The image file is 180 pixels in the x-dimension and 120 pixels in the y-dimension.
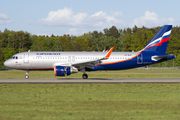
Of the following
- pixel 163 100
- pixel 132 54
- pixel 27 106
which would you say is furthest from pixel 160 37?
pixel 27 106

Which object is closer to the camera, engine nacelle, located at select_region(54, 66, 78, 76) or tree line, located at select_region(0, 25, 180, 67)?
engine nacelle, located at select_region(54, 66, 78, 76)

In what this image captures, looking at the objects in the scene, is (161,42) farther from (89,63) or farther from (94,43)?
(94,43)

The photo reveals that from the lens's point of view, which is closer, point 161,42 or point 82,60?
point 82,60

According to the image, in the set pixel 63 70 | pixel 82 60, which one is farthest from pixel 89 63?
pixel 63 70

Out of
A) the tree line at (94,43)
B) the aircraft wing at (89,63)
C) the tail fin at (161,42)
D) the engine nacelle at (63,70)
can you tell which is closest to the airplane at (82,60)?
the aircraft wing at (89,63)

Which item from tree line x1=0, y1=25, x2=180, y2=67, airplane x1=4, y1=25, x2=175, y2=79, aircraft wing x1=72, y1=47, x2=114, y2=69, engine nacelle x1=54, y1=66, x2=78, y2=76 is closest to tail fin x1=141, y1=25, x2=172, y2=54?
airplane x1=4, y1=25, x2=175, y2=79

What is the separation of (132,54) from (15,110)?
2664cm

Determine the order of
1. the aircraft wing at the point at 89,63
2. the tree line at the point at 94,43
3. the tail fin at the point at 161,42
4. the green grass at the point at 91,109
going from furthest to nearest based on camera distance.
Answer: the tree line at the point at 94,43
the tail fin at the point at 161,42
the aircraft wing at the point at 89,63
the green grass at the point at 91,109

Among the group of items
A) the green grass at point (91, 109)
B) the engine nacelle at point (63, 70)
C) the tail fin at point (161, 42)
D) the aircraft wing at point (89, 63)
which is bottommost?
the green grass at point (91, 109)

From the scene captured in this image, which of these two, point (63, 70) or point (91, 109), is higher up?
point (63, 70)

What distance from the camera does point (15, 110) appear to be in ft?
44.6

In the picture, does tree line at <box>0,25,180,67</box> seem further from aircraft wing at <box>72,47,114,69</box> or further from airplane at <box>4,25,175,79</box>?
aircraft wing at <box>72,47,114,69</box>

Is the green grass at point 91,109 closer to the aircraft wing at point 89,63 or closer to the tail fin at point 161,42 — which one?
the aircraft wing at point 89,63

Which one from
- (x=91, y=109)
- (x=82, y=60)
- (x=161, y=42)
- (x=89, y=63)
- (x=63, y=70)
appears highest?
(x=161, y=42)
